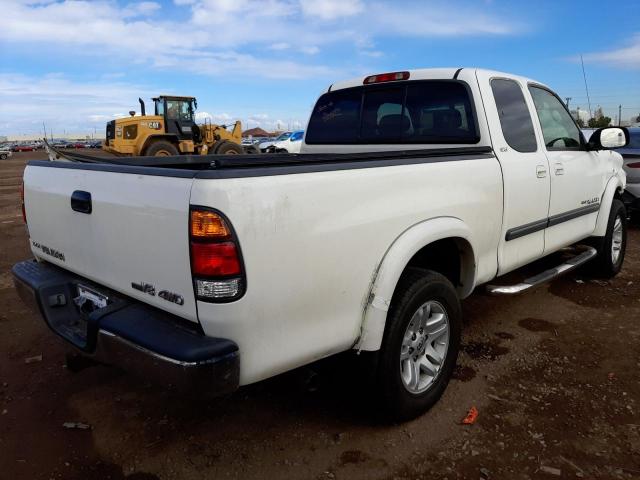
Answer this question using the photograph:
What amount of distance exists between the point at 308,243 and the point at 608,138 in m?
3.57

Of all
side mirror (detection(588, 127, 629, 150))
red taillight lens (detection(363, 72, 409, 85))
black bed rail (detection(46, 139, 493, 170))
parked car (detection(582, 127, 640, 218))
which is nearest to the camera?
black bed rail (detection(46, 139, 493, 170))

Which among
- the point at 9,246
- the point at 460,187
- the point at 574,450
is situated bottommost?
the point at 574,450

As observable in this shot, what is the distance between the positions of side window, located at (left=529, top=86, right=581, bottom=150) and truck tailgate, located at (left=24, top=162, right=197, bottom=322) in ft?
10.3

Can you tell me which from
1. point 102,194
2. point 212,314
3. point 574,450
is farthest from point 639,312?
point 102,194

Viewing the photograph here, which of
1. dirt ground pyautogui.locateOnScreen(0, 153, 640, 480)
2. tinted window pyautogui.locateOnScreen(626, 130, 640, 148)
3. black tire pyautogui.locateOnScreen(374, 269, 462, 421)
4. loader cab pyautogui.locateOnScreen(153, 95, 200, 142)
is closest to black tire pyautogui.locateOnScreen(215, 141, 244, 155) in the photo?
loader cab pyautogui.locateOnScreen(153, 95, 200, 142)

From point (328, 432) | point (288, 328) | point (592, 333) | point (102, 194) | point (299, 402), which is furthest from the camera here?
point (592, 333)

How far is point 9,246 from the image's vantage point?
731 centimetres

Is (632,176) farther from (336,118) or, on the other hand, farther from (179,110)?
(179,110)

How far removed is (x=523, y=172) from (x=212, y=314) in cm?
253

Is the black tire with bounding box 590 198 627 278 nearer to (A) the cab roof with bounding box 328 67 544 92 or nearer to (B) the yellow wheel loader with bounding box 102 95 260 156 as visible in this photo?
(A) the cab roof with bounding box 328 67 544 92

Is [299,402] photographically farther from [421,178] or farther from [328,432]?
[421,178]

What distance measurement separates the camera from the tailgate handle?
2509 millimetres

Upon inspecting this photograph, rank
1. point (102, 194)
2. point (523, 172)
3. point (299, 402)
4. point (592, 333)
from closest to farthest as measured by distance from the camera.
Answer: point (102, 194) → point (299, 402) → point (523, 172) → point (592, 333)

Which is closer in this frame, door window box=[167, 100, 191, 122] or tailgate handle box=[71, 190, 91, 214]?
tailgate handle box=[71, 190, 91, 214]
